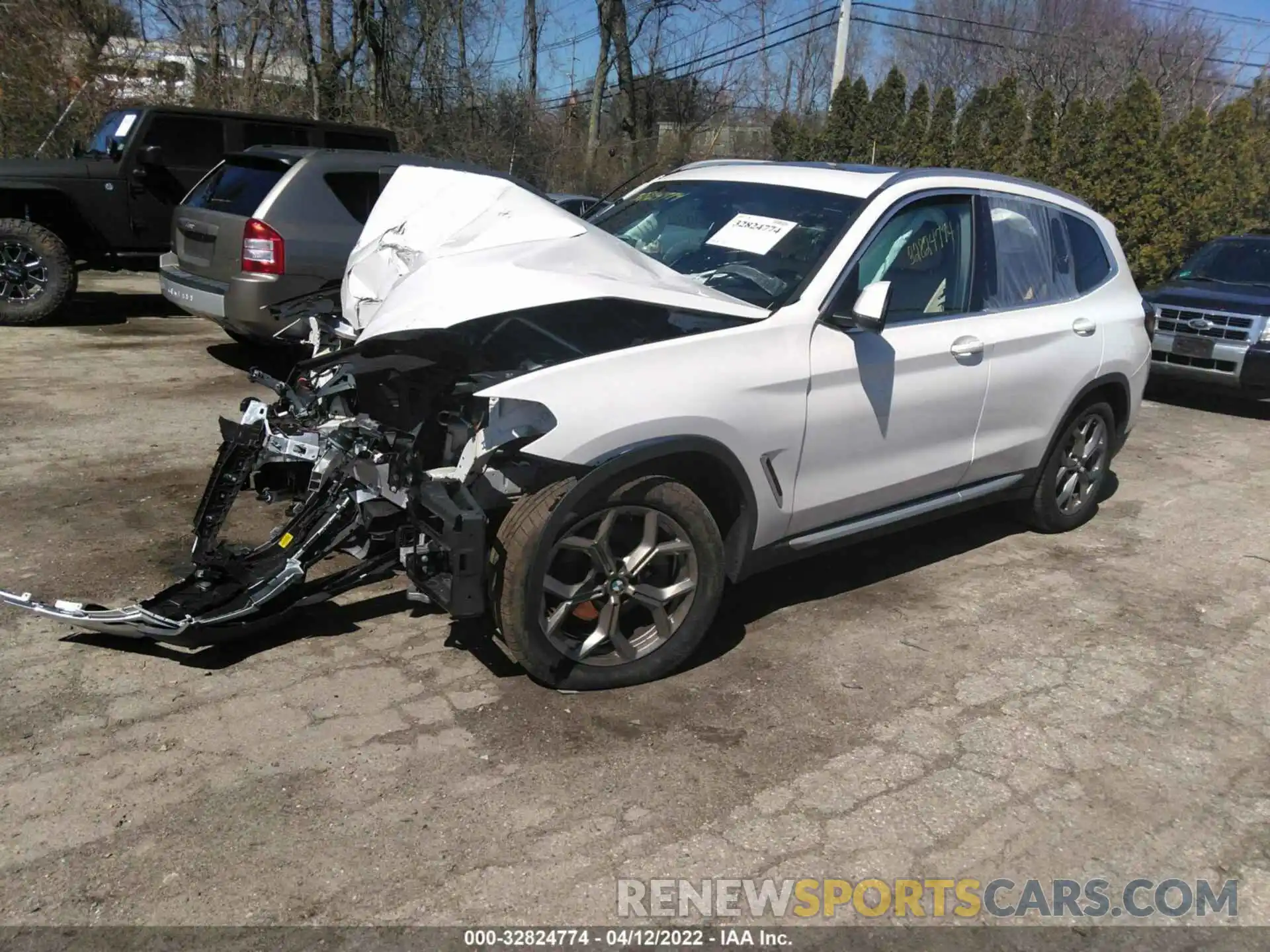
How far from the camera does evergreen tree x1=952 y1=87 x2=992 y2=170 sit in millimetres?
18500

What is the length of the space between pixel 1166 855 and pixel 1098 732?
2.28 feet

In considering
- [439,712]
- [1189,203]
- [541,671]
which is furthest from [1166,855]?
[1189,203]

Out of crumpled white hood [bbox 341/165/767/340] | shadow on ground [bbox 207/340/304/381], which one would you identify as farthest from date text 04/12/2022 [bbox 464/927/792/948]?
shadow on ground [bbox 207/340/304/381]

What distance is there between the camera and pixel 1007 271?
4891mm

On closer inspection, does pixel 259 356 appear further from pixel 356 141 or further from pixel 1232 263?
pixel 1232 263

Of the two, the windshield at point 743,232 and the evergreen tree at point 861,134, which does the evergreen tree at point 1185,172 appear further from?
Result: the windshield at point 743,232

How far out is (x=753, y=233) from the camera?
14.3 feet

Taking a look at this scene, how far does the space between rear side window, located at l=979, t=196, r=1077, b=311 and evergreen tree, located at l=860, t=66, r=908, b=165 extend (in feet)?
54.8

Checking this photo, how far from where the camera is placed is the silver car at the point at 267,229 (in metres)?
7.66

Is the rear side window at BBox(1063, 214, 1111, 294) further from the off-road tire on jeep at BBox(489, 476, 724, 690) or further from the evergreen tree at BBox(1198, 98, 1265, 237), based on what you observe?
the evergreen tree at BBox(1198, 98, 1265, 237)

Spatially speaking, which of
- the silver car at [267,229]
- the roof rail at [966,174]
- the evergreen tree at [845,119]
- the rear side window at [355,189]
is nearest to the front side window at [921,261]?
the roof rail at [966,174]

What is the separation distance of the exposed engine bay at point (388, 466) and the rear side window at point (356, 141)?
8.32 meters

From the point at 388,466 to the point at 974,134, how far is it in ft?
58.3

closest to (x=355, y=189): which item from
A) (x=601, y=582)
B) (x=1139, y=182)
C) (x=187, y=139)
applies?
(x=187, y=139)
